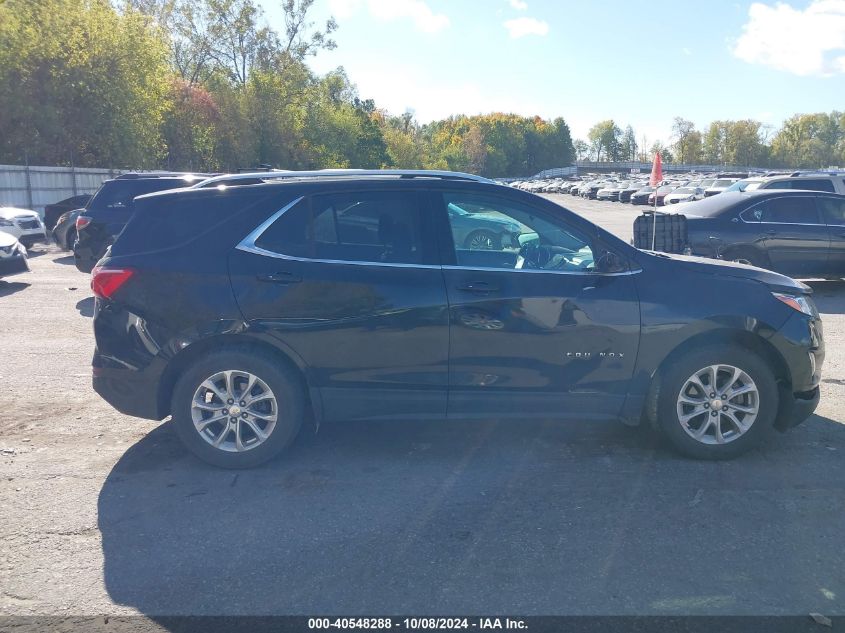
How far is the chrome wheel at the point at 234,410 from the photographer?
4.82 m

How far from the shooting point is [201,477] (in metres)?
4.82

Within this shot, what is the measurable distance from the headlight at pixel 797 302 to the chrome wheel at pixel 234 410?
11.3 ft

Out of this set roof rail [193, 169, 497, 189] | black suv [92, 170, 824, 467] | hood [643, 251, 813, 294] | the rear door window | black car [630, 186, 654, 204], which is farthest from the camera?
black car [630, 186, 654, 204]

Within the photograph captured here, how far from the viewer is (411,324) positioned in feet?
15.7

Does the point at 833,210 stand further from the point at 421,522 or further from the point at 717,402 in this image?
the point at 421,522

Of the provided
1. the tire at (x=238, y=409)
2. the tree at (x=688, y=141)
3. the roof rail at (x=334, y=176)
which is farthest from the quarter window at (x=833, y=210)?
the tree at (x=688, y=141)

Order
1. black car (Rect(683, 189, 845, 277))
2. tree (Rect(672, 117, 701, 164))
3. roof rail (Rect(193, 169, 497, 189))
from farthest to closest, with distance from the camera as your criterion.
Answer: tree (Rect(672, 117, 701, 164)), black car (Rect(683, 189, 845, 277)), roof rail (Rect(193, 169, 497, 189))

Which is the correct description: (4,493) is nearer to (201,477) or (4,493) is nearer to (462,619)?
(201,477)

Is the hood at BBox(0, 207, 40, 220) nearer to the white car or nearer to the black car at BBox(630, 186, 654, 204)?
the white car

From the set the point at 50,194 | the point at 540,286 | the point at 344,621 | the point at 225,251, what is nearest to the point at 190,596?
the point at 344,621

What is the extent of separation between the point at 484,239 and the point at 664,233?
678 cm

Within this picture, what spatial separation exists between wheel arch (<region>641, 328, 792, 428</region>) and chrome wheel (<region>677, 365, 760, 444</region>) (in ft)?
0.53

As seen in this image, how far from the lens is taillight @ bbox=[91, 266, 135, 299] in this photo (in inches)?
193

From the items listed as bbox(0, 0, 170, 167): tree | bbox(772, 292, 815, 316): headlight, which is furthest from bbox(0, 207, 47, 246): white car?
bbox(772, 292, 815, 316): headlight
